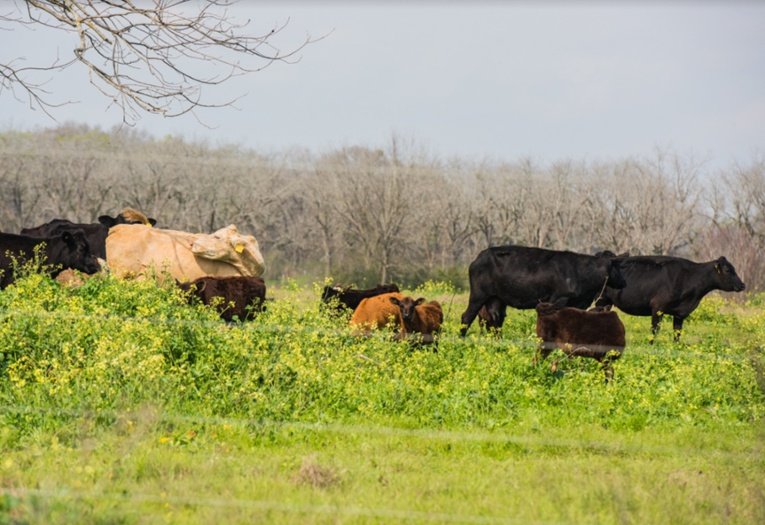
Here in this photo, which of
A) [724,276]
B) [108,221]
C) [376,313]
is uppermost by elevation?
[108,221]

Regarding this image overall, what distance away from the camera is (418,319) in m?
12.3

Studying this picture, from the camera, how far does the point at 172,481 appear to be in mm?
6543

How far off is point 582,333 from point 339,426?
355 centimetres

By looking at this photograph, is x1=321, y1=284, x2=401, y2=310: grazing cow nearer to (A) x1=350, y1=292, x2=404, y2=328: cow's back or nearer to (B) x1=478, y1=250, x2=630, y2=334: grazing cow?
(A) x1=350, y1=292, x2=404, y2=328: cow's back

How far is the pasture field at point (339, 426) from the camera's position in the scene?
20.6 ft

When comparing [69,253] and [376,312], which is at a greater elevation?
[69,253]

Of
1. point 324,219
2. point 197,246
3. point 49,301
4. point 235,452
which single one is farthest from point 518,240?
point 235,452

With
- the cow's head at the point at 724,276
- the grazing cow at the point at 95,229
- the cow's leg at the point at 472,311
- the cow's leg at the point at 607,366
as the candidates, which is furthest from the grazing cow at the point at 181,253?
the cow's head at the point at 724,276

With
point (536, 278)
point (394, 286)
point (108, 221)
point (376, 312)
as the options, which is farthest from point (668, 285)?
point (108, 221)

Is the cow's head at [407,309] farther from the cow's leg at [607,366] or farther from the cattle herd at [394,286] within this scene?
the cow's leg at [607,366]

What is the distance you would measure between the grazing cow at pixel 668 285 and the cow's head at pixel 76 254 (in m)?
8.58

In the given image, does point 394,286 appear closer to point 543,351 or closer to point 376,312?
point 376,312

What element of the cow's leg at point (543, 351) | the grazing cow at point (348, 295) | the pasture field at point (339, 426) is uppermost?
the grazing cow at point (348, 295)

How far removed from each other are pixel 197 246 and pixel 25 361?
6.92 m
